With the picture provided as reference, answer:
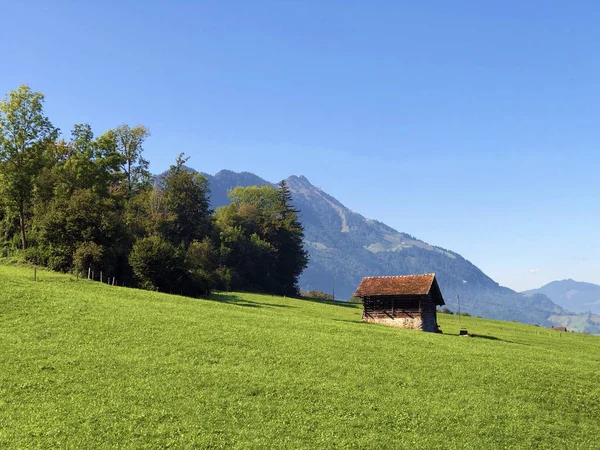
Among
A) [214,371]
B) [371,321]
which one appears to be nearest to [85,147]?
[371,321]

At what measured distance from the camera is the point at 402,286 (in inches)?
2719

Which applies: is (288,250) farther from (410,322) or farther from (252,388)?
(252,388)

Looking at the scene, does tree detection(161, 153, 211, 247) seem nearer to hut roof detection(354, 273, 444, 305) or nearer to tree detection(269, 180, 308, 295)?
tree detection(269, 180, 308, 295)

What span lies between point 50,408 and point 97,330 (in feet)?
44.7

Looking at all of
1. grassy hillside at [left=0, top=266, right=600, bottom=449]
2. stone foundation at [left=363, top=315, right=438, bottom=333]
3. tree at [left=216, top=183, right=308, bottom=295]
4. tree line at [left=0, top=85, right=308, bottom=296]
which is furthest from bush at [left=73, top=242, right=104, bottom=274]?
tree at [left=216, top=183, right=308, bottom=295]

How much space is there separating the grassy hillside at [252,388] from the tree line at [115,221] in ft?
76.9

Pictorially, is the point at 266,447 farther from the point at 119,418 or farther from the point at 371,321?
the point at 371,321

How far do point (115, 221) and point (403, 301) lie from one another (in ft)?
141

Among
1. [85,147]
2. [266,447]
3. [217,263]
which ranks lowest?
[266,447]

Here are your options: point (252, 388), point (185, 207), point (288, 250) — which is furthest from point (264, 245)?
point (252, 388)

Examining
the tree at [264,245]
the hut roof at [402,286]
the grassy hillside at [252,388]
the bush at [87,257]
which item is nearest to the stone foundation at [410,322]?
the hut roof at [402,286]

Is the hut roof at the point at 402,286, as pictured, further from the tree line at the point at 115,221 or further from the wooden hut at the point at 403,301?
the tree line at the point at 115,221

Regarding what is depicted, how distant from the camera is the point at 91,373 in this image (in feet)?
89.9

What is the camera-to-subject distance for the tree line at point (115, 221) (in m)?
67.4
